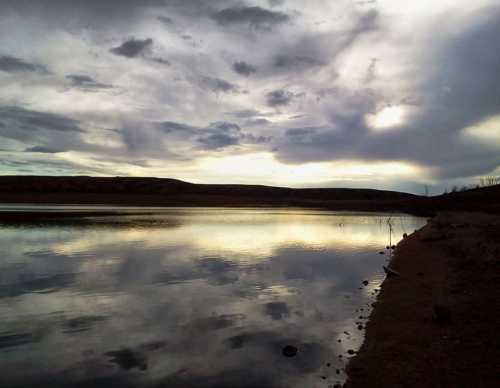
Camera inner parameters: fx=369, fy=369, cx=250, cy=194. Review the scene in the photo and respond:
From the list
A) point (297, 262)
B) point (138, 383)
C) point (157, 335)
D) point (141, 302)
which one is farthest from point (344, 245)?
point (138, 383)

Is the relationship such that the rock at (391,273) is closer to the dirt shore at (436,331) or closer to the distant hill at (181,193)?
the dirt shore at (436,331)

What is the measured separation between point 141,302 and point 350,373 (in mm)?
6310

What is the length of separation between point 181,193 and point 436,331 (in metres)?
123

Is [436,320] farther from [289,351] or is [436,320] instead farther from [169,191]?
[169,191]

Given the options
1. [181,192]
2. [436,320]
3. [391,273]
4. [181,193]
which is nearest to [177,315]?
[436,320]

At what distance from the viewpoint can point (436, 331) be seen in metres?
7.99

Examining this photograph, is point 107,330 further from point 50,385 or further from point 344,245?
point 344,245

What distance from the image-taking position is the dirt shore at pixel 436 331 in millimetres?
6129

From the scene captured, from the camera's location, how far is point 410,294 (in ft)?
36.7

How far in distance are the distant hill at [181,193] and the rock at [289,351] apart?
8959 centimetres

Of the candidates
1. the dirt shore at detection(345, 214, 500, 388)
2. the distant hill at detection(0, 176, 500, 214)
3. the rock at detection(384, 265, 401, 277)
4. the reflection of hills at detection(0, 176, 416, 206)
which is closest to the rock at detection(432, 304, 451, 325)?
the dirt shore at detection(345, 214, 500, 388)

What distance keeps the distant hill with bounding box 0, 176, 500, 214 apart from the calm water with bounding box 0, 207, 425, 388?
3173 inches

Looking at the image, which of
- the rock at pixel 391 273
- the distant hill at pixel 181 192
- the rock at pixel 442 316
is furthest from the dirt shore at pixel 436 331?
the distant hill at pixel 181 192

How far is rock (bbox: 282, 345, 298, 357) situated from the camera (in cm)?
729
